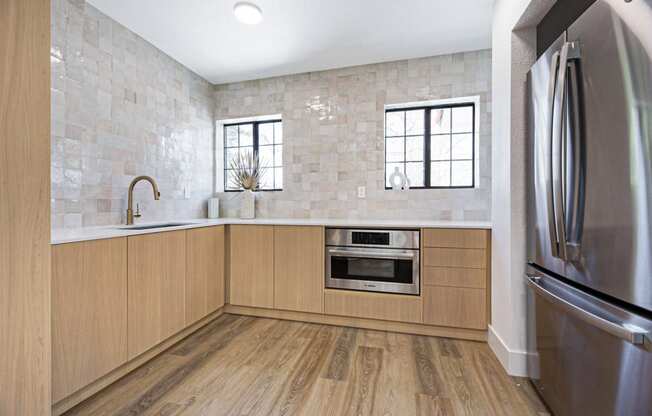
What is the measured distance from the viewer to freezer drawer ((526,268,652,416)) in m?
0.87

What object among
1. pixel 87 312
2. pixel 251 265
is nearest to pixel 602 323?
pixel 87 312

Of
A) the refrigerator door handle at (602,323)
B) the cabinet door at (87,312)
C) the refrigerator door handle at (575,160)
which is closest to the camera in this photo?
the refrigerator door handle at (602,323)

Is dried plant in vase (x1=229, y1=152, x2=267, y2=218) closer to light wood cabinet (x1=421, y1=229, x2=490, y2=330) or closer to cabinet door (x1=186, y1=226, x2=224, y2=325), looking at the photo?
cabinet door (x1=186, y1=226, x2=224, y2=325)

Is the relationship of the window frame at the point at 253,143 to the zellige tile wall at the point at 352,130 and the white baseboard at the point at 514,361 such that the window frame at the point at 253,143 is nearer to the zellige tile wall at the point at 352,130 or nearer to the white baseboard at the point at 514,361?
the zellige tile wall at the point at 352,130

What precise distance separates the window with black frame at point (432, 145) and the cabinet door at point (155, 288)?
208 cm


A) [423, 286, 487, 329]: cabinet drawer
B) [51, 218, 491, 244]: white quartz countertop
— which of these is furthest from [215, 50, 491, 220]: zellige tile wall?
[423, 286, 487, 329]: cabinet drawer

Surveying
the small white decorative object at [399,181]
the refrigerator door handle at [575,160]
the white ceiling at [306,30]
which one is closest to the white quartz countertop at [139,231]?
the small white decorative object at [399,181]

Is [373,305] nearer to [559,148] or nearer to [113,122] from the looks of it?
[559,148]

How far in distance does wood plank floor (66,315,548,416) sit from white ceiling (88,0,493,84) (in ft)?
8.16

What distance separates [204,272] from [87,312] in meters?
0.96

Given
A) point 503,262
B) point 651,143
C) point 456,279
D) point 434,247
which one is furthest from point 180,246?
point 651,143

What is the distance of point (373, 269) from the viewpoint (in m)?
2.46

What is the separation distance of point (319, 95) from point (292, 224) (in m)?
1.52

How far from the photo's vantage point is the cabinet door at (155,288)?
1.77 m
